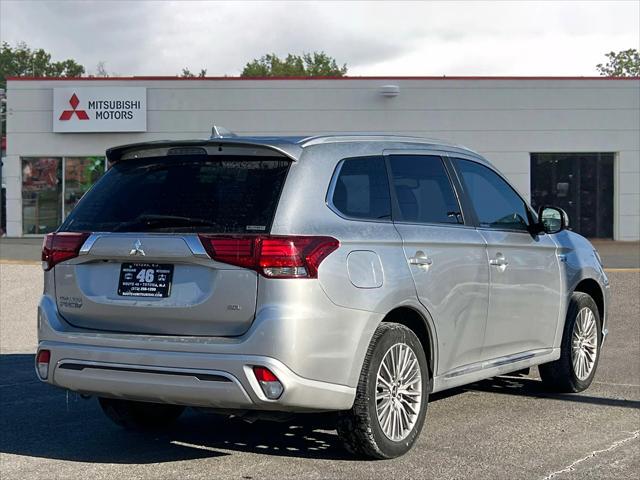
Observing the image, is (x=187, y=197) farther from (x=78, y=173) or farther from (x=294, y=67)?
(x=294, y=67)

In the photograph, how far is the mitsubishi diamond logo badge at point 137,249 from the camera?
5.41m

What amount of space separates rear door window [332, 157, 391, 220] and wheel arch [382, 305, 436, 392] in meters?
0.58

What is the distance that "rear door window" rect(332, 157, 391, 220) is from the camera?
567 cm

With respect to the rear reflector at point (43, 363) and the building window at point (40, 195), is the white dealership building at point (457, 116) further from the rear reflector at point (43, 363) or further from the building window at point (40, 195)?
the rear reflector at point (43, 363)

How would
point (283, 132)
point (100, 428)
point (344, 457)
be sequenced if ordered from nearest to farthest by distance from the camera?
point (344, 457)
point (100, 428)
point (283, 132)

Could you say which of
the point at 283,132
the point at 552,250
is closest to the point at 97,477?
the point at 552,250

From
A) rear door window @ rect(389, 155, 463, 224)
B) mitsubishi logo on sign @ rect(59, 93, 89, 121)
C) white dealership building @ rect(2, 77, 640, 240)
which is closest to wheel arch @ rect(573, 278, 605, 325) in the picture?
rear door window @ rect(389, 155, 463, 224)

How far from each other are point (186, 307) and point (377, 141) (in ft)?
5.74

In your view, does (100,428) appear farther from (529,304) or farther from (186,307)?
(529,304)

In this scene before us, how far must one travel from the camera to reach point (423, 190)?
6.41m

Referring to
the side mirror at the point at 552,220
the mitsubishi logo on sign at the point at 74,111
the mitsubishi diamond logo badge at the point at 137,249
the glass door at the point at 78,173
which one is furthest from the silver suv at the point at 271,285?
the glass door at the point at 78,173

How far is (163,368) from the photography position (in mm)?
5262

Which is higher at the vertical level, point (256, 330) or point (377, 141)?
point (377, 141)

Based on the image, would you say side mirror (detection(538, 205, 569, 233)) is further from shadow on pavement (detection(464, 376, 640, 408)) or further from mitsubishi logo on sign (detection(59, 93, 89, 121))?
mitsubishi logo on sign (detection(59, 93, 89, 121))
